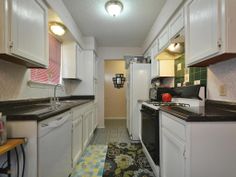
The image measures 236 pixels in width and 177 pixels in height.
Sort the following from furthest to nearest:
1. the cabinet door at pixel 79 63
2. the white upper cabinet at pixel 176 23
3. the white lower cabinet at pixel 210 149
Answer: the cabinet door at pixel 79 63 < the white upper cabinet at pixel 176 23 < the white lower cabinet at pixel 210 149

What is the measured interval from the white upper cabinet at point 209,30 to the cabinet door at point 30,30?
5.10 ft

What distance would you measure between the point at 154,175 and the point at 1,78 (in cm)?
203

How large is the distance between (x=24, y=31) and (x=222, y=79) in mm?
1922

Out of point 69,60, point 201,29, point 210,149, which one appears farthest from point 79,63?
point 210,149

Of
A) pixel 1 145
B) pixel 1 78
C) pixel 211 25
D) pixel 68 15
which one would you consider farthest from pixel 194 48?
pixel 68 15

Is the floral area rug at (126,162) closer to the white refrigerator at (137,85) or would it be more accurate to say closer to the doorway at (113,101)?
the white refrigerator at (137,85)

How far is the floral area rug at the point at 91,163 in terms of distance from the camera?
1.99 metres

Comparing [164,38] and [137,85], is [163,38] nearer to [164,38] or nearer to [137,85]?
[164,38]

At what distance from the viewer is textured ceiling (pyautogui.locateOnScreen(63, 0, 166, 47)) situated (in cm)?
237

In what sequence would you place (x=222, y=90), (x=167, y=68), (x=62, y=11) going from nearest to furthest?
(x=222, y=90)
(x=62, y=11)
(x=167, y=68)

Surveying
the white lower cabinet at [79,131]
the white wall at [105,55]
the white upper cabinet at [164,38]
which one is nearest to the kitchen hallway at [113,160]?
the white lower cabinet at [79,131]

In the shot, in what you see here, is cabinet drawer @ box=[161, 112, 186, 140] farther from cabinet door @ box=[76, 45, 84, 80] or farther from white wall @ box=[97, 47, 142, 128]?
white wall @ box=[97, 47, 142, 128]

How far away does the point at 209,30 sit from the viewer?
48.5 inches

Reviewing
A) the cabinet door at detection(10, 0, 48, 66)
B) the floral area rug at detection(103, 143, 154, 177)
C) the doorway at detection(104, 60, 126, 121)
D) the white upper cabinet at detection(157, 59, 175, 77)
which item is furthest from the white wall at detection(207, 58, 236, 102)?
the doorway at detection(104, 60, 126, 121)
